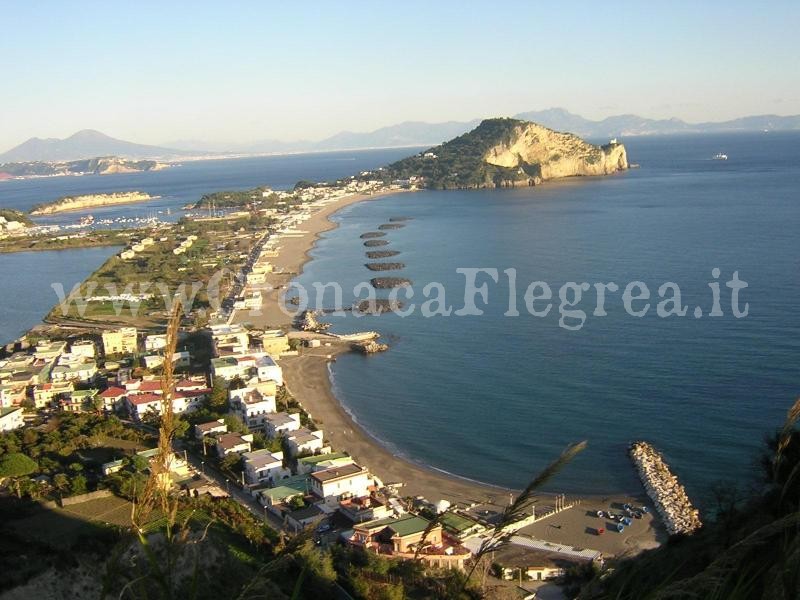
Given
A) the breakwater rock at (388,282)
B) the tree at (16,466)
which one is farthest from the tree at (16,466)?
the breakwater rock at (388,282)

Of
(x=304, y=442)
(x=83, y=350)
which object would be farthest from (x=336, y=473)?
(x=83, y=350)

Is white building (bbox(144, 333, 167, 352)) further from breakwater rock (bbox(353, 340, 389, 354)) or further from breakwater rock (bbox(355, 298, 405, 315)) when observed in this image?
breakwater rock (bbox(355, 298, 405, 315))

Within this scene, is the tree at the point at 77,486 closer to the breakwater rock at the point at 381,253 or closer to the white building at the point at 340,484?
the white building at the point at 340,484

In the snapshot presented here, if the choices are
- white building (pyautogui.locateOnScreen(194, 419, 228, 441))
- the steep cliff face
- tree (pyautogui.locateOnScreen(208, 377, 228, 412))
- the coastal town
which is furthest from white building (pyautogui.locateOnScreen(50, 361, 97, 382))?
the steep cliff face

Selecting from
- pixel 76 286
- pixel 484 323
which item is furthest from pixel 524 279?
pixel 76 286

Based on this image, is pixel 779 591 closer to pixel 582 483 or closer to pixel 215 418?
pixel 582 483

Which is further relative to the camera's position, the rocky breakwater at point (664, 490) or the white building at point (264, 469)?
the white building at point (264, 469)
